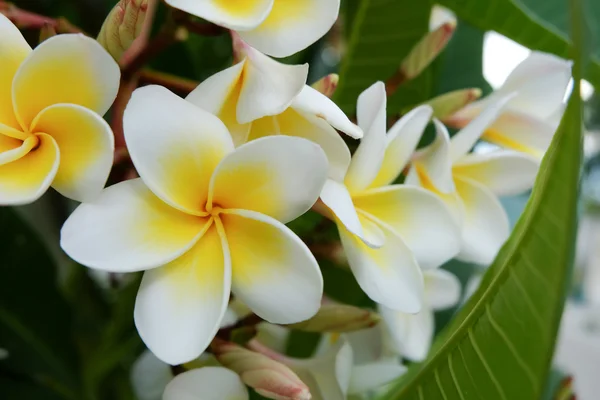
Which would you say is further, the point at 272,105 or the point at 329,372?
the point at 329,372

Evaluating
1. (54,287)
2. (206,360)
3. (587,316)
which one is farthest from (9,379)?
(587,316)

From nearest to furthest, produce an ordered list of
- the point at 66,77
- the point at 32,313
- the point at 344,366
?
1. the point at 66,77
2. the point at 344,366
3. the point at 32,313

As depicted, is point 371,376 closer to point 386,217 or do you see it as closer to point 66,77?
point 386,217

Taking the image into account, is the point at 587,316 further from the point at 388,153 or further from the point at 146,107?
the point at 146,107

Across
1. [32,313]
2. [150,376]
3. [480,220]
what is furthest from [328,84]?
[32,313]

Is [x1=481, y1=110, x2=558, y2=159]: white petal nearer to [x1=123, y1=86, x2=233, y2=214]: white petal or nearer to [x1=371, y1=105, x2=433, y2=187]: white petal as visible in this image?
[x1=371, y1=105, x2=433, y2=187]: white petal

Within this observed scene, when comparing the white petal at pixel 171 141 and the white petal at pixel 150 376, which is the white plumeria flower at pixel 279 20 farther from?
the white petal at pixel 150 376

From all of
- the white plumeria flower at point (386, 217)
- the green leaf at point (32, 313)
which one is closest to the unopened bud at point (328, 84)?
the white plumeria flower at point (386, 217)
